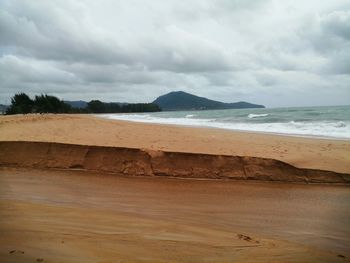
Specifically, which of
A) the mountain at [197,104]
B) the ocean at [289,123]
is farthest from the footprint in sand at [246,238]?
the mountain at [197,104]

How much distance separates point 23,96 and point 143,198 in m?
50.3

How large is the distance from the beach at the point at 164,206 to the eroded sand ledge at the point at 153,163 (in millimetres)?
21

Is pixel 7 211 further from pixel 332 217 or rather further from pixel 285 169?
pixel 285 169

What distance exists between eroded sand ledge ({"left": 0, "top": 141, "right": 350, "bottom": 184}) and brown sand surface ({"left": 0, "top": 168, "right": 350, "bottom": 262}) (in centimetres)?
33

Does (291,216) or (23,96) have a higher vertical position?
(23,96)

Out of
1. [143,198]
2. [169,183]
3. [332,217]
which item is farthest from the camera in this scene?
[169,183]

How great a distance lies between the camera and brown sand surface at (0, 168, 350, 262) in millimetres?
2840

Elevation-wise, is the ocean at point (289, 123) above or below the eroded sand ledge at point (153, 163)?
above

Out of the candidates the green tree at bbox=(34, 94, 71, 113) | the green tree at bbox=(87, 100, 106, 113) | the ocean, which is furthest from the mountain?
the ocean

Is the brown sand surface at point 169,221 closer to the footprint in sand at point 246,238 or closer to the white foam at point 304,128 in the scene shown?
the footprint in sand at point 246,238

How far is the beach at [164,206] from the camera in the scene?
2.91m

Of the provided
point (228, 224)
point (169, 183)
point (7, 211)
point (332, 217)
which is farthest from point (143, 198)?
point (332, 217)

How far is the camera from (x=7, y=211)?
3.85 metres

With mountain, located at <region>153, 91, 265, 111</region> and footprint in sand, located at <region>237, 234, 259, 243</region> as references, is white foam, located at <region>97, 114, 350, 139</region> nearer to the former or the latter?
footprint in sand, located at <region>237, 234, 259, 243</region>
